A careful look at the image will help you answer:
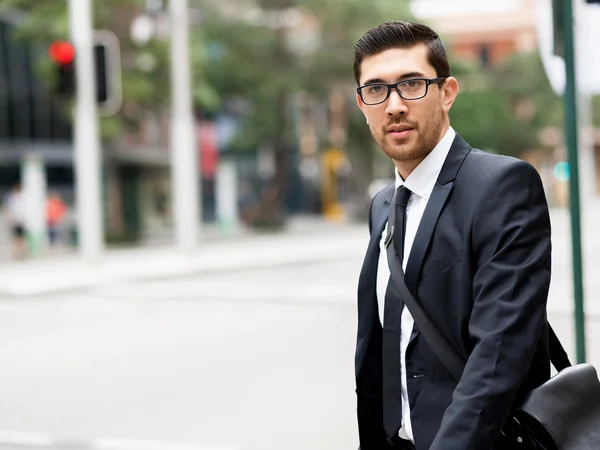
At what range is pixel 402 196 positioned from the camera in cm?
212

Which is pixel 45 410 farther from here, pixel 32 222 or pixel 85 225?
pixel 32 222

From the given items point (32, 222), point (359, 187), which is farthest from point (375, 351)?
point (359, 187)

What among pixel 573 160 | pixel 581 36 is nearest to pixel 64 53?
pixel 581 36

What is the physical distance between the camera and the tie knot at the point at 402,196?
6.93 feet

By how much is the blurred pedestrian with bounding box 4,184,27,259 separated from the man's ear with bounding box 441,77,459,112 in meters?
21.5

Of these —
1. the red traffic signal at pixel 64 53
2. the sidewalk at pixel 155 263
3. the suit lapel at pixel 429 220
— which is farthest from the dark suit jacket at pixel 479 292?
the red traffic signal at pixel 64 53

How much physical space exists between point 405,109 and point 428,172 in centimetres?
16

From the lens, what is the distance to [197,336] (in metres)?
9.94

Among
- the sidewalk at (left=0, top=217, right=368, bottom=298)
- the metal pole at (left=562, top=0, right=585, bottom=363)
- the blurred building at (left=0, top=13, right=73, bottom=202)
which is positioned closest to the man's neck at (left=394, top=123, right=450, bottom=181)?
the metal pole at (left=562, top=0, right=585, bottom=363)

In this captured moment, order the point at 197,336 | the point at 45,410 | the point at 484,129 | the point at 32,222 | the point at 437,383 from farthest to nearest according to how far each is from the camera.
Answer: the point at 484,129
the point at 32,222
the point at 197,336
the point at 45,410
the point at 437,383

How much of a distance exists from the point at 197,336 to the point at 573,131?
252 inches

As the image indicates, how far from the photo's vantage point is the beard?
2053 millimetres

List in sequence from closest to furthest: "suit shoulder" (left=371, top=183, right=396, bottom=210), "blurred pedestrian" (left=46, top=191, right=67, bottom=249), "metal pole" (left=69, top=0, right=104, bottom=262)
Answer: "suit shoulder" (left=371, top=183, right=396, bottom=210) → "metal pole" (left=69, top=0, right=104, bottom=262) → "blurred pedestrian" (left=46, top=191, right=67, bottom=249)

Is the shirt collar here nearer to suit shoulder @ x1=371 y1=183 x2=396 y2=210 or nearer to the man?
the man
